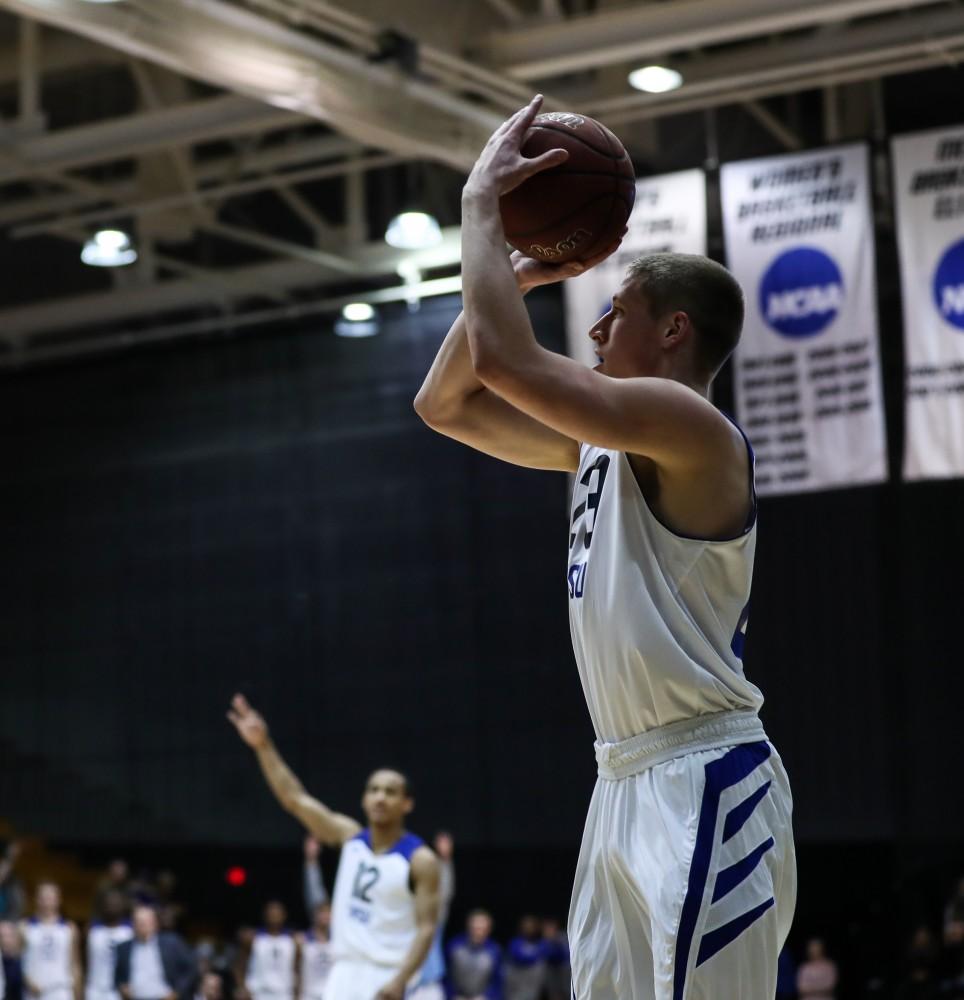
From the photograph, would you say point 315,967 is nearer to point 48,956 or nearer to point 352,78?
point 48,956

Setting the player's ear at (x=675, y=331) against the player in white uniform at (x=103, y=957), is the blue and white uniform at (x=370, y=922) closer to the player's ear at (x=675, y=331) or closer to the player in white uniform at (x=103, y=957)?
the player's ear at (x=675, y=331)

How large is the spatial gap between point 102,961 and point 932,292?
9979 millimetres

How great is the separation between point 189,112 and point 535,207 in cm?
1001

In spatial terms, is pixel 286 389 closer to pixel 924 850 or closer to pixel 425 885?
pixel 924 850

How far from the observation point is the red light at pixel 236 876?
1809 centimetres

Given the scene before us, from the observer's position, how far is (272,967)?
1652cm

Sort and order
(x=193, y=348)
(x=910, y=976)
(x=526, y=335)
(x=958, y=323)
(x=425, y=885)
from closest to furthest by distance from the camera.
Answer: (x=526, y=335)
(x=425, y=885)
(x=958, y=323)
(x=910, y=976)
(x=193, y=348)

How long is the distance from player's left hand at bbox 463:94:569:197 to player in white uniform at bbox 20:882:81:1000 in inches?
542

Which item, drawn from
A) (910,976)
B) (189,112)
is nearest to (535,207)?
(189,112)

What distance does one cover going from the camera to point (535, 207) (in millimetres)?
3137

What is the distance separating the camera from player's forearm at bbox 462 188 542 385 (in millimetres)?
2822

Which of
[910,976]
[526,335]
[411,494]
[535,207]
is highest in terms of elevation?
[411,494]

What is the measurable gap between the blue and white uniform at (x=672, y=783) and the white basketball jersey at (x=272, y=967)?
556 inches

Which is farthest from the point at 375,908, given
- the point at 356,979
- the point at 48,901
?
the point at 48,901
